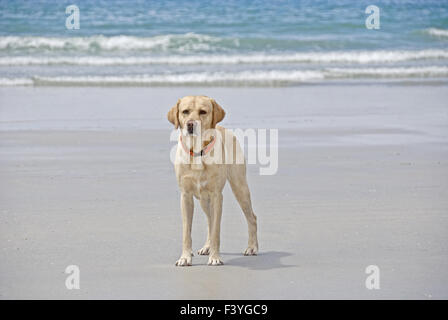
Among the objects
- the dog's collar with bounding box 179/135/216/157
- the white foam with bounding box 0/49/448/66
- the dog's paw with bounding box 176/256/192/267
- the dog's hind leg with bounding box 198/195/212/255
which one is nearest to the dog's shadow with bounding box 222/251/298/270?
the dog's hind leg with bounding box 198/195/212/255

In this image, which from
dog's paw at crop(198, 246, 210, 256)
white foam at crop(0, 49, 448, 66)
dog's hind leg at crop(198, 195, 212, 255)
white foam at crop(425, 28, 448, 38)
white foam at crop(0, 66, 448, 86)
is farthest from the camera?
white foam at crop(425, 28, 448, 38)

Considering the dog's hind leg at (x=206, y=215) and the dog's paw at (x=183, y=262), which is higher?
the dog's hind leg at (x=206, y=215)

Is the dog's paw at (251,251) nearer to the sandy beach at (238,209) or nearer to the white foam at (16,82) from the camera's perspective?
the sandy beach at (238,209)

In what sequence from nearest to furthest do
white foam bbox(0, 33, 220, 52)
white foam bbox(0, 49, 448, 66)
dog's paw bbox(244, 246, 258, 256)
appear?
1. dog's paw bbox(244, 246, 258, 256)
2. white foam bbox(0, 49, 448, 66)
3. white foam bbox(0, 33, 220, 52)

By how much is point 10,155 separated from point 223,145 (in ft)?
14.4

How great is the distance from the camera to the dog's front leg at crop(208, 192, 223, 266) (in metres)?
5.29

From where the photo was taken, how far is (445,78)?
17141 mm

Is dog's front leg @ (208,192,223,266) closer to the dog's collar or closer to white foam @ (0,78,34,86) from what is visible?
the dog's collar

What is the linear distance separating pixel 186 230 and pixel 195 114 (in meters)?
0.75

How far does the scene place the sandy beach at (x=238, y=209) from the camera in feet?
15.9

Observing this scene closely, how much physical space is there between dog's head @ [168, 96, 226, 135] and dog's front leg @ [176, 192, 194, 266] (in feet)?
1.47

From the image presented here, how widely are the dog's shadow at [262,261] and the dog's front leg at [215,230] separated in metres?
0.10

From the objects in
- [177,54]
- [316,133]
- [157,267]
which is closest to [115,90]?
[316,133]

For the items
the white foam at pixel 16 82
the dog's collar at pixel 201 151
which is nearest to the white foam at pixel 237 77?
the white foam at pixel 16 82
